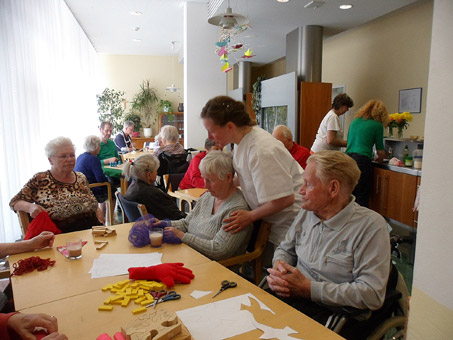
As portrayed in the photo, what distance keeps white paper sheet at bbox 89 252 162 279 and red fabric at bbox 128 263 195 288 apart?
5.1 inches

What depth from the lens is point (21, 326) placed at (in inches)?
46.4

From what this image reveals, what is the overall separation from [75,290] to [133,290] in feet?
0.85

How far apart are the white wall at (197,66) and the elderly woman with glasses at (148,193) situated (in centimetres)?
319

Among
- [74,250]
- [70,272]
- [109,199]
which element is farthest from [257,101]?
[70,272]

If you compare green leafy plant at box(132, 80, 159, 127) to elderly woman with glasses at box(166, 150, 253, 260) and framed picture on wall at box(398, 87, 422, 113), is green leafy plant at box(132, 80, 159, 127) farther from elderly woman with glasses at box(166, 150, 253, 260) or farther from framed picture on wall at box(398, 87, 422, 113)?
elderly woman with glasses at box(166, 150, 253, 260)

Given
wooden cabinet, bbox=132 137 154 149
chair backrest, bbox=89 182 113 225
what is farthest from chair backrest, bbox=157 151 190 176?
wooden cabinet, bbox=132 137 154 149

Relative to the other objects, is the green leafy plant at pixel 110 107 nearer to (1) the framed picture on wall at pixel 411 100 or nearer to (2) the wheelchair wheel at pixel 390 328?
(1) the framed picture on wall at pixel 411 100

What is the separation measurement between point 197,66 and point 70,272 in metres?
4.88

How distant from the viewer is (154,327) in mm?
1067

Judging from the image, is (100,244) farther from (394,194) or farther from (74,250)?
(394,194)

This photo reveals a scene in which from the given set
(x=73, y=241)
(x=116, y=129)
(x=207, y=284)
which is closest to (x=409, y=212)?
(x=207, y=284)

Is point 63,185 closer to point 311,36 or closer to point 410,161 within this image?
point 410,161

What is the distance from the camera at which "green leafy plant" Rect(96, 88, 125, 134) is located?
1039 centimetres

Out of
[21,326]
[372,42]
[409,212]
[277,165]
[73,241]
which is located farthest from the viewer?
[372,42]
